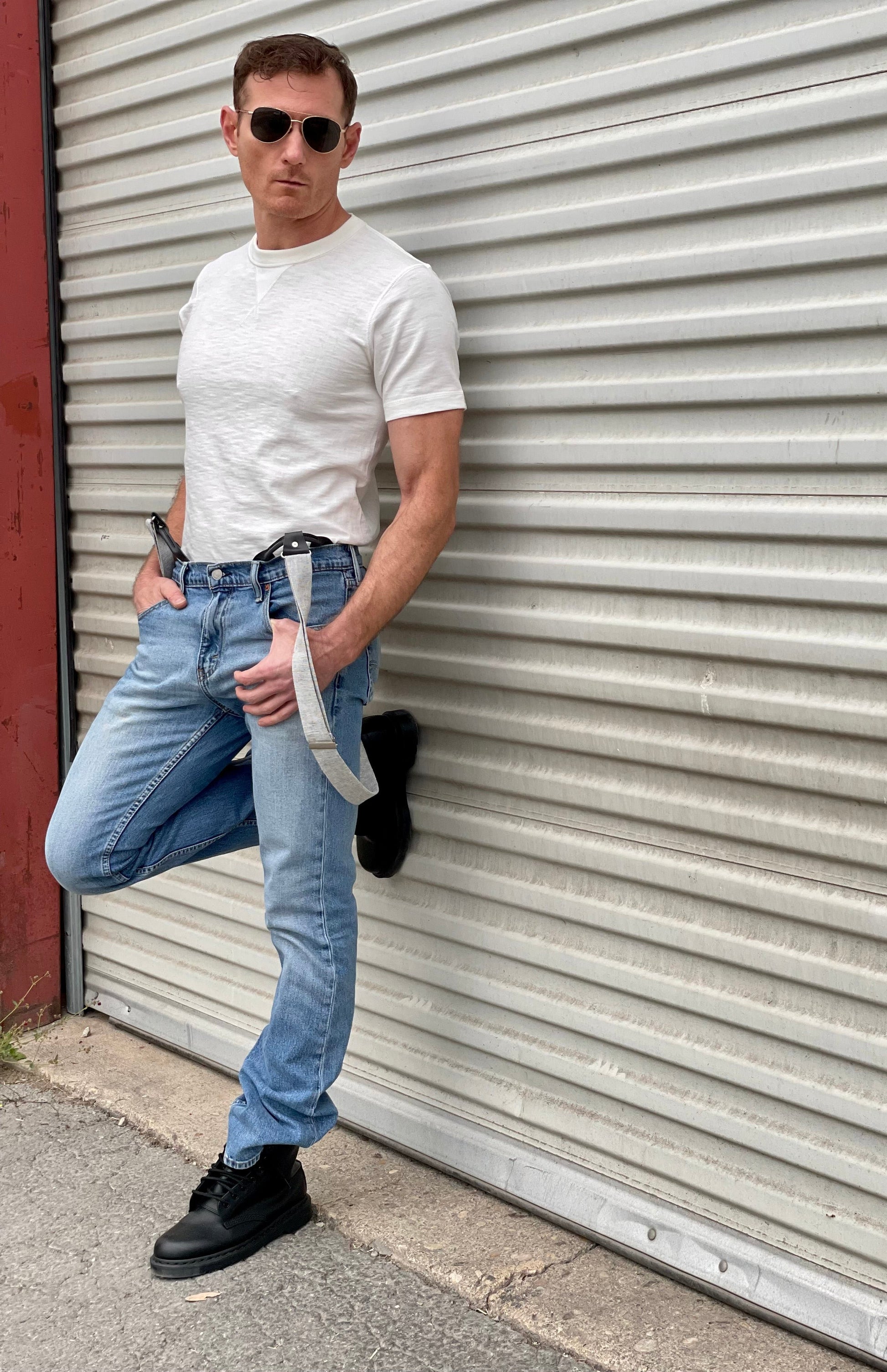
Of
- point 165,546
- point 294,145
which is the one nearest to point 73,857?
point 165,546

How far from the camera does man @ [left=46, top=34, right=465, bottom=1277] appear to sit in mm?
2605

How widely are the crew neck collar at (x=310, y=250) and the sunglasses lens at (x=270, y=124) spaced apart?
Result: 21 cm

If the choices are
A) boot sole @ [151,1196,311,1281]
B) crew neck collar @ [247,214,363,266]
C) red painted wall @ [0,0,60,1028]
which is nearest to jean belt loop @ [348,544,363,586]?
crew neck collar @ [247,214,363,266]

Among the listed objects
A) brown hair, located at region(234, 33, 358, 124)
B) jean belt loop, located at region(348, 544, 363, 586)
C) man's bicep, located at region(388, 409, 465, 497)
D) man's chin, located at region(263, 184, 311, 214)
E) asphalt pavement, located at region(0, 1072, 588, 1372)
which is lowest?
asphalt pavement, located at region(0, 1072, 588, 1372)

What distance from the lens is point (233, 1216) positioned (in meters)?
2.75

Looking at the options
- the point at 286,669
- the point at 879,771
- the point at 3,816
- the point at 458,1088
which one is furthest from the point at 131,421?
the point at 879,771

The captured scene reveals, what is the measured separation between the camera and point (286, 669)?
101 inches

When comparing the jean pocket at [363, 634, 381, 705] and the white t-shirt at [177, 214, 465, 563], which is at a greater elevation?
the white t-shirt at [177, 214, 465, 563]

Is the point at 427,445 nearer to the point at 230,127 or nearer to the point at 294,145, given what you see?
the point at 294,145

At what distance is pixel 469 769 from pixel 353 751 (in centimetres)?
35

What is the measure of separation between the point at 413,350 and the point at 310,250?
34cm

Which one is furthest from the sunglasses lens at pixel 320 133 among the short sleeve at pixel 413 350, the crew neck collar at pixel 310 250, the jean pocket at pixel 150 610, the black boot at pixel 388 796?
the black boot at pixel 388 796

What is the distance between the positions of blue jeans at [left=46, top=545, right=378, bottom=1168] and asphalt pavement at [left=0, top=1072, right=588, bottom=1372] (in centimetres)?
25

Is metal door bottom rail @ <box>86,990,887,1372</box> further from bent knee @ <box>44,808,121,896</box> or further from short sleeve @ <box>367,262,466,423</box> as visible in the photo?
short sleeve @ <box>367,262,466,423</box>
